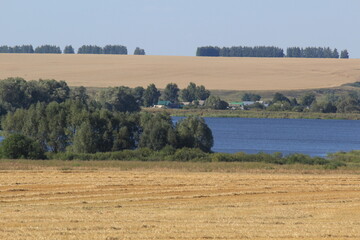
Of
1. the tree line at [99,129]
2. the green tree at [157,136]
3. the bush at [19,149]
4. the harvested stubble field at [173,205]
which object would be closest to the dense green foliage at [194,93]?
the tree line at [99,129]

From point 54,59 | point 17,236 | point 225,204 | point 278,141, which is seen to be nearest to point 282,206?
point 225,204

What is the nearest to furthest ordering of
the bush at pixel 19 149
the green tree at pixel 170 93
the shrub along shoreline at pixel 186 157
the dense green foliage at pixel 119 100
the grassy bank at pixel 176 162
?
the grassy bank at pixel 176 162
the bush at pixel 19 149
the shrub along shoreline at pixel 186 157
the dense green foliage at pixel 119 100
the green tree at pixel 170 93

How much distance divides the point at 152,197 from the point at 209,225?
19.8ft

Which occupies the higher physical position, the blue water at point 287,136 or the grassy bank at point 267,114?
the grassy bank at point 267,114

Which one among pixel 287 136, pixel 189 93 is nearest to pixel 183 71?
pixel 189 93

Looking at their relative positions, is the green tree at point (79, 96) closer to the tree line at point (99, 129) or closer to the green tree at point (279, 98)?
the tree line at point (99, 129)

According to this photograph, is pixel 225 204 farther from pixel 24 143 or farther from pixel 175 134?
pixel 175 134

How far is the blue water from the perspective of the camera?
6462cm

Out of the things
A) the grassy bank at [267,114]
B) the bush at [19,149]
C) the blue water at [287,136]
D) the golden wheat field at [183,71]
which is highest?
the golden wheat field at [183,71]

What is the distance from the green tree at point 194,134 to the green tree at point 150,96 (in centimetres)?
6831

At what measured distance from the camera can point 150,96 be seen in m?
122

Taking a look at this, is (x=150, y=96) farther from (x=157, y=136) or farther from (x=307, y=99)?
(x=157, y=136)

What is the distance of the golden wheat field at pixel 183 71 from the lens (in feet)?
460

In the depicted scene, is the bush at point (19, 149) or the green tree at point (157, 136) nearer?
the bush at point (19, 149)
